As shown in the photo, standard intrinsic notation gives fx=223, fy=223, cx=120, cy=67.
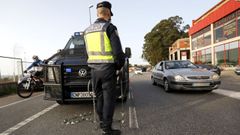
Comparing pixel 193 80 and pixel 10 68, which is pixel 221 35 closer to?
pixel 193 80

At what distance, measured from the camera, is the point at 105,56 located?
134 inches

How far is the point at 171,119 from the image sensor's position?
4.84m

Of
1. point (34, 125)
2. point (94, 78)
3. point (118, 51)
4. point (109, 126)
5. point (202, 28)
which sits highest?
point (202, 28)

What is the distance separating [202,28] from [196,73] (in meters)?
34.4

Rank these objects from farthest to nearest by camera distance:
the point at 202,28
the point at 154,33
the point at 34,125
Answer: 1. the point at 154,33
2. the point at 202,28
3. the point at 34,125

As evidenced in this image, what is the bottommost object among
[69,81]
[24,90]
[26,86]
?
[24,90]

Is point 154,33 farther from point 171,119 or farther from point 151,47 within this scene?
point 171,119

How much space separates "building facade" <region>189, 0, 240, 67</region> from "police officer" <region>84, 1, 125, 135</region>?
2698cm

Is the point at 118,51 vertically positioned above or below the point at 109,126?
above

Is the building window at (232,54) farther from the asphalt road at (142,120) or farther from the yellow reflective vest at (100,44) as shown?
the yellow reflective vest at (100,44)

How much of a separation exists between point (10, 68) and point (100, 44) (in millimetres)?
12383

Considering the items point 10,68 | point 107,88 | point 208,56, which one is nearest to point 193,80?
point 107,88

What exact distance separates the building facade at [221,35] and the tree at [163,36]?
25690 mm

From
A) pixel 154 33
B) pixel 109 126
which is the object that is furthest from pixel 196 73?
pixel 154 33
